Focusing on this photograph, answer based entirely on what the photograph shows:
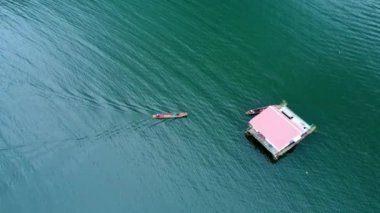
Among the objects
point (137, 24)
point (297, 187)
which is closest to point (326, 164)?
point (297, 187)

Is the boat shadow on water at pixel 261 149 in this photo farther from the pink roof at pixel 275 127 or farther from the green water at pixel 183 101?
the pink roof at pixel 275 127

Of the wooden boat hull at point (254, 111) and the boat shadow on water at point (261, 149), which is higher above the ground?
the wooden boat hull at point (254, 111)

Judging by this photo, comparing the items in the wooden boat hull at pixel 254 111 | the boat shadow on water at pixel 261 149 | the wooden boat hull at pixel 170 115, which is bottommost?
the wooden boat hull at pixel 170 115

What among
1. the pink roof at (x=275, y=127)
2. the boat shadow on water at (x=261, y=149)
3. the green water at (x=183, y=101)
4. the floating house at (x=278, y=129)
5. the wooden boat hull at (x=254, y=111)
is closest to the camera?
the green water at (x=183, y=101)

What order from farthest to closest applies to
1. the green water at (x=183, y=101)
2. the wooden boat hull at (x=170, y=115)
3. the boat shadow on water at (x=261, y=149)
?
1. the wooden boat hull at (x=170, y=115)
2. the boat shadow on water at (x=261, y=149)
3. the green water at (x=183, y=101)

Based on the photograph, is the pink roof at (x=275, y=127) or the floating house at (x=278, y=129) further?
the floating house at (x=278, y=129)

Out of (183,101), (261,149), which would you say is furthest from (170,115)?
(261,149)

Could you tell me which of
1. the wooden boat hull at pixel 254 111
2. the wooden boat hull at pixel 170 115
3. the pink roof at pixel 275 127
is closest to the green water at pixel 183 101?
the wooden boat hull at pixel 170 115
